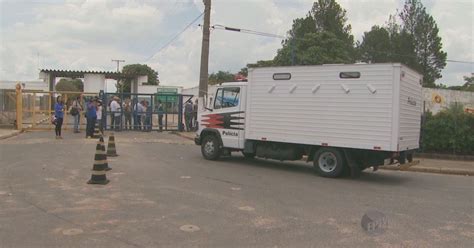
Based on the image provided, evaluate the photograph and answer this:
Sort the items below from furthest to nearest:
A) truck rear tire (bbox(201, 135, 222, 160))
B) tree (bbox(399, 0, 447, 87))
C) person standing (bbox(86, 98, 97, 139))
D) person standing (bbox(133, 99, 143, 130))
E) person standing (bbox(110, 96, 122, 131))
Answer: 1. tree (bbox(399, 0, 447, 87))
2. person standing (bbox(133, 99, 143, 130))
3. person standing (bbox(110, 96, 122, 131))
4. person standing (bbox(86, 98, 97, 139))
5. truck rear tire (bbox(201, 135, 222, 160))

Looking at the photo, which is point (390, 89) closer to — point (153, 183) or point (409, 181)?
point (409, 181)

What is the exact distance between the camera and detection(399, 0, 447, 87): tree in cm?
5525

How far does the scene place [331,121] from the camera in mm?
12719

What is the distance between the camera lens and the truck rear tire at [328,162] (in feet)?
41.5

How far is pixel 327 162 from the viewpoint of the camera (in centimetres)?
1295

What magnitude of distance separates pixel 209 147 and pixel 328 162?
4.10 m

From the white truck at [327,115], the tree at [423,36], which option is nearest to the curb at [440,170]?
the white truck at [327,115]

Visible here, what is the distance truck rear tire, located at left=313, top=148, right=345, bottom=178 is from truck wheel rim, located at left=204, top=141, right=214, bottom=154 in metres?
3.60

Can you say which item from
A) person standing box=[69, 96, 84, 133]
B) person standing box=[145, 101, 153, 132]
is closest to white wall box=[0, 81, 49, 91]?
person standing box=[145, 101, 153, 132]

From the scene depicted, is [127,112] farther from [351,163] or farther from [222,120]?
[351,163]

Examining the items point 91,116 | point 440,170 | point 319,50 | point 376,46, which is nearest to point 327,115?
point 440,170

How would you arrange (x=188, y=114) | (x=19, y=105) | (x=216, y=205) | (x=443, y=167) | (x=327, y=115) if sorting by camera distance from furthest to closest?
(x=188, y=114), (x=19, y=105), (x=443, y=167), (x=327, y=115), (x=216, y=205)

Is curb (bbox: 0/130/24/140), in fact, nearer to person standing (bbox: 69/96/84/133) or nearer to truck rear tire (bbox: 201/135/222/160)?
person standing (bbox: 69/96/84/133)

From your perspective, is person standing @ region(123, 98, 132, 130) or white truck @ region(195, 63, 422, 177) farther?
person standing @ region(123, 98, 132, 130)
